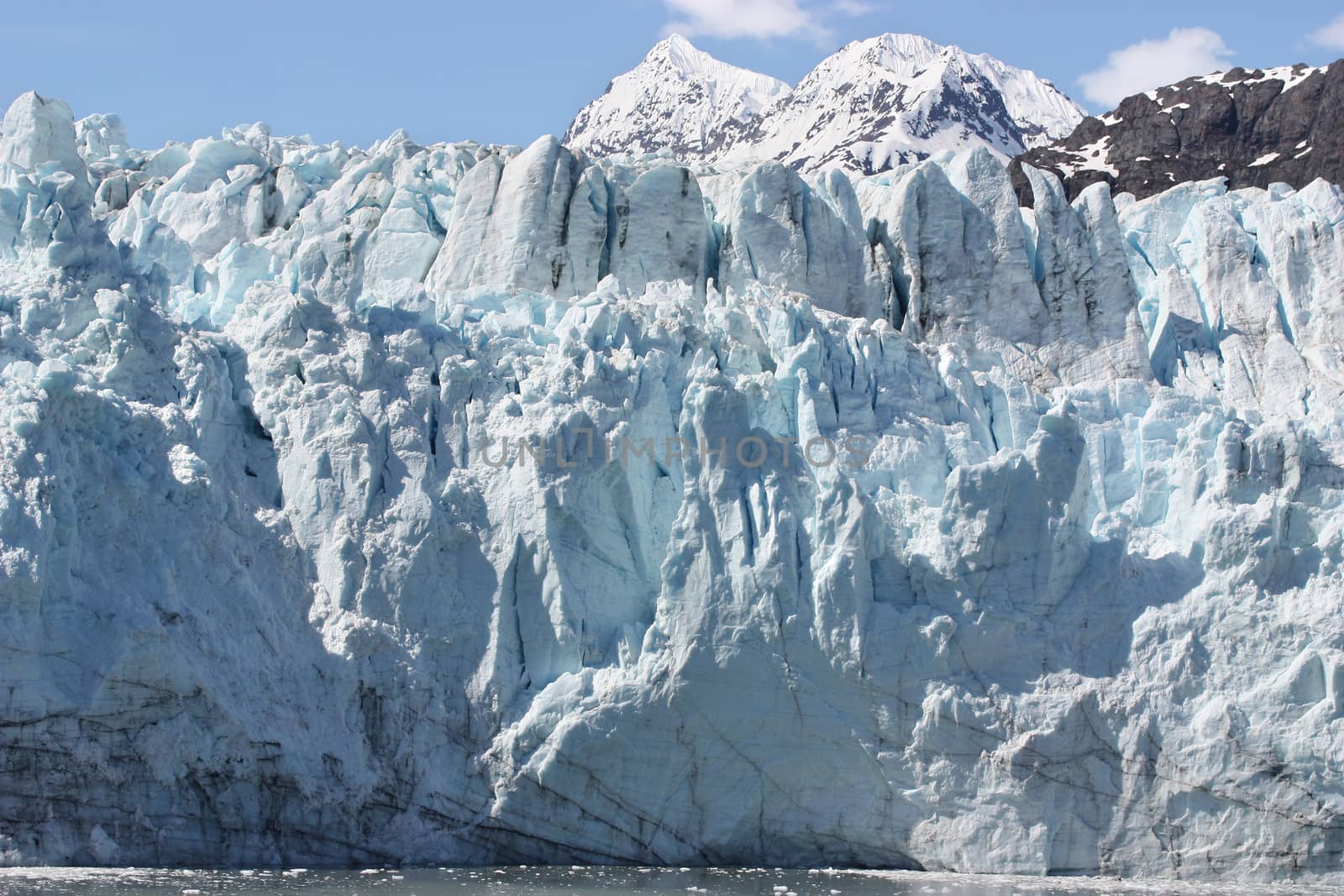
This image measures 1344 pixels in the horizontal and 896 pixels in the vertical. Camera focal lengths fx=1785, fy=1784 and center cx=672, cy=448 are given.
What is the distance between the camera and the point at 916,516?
26.3 meters

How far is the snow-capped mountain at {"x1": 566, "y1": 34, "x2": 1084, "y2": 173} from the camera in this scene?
72.5 meters

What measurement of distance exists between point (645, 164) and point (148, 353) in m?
11.3

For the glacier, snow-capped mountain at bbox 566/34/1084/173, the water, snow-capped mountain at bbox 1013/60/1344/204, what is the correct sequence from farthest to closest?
snow-capped mountain at bbox 566/34/1084/173 → snow-capped mountain at bbox 1013/60/1344/204 → the glacier → the water

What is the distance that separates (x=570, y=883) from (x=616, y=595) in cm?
460

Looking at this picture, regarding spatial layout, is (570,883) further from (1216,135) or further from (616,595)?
(1216,135)

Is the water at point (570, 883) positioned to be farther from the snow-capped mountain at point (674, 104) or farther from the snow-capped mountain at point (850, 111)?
the snow-capped mountain at point (674, 104)

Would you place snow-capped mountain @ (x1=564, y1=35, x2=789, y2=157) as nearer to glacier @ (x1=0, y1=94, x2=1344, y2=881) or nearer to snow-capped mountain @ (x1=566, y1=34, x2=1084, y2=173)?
snow-capped mountain @ (x1=566, y1=34, x2=1084, y2=173)

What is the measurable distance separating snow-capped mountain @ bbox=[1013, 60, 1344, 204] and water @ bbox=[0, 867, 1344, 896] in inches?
1063

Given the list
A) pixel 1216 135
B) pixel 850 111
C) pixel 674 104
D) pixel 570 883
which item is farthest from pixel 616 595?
pixel 674 104

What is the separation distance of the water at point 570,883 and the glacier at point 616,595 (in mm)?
585

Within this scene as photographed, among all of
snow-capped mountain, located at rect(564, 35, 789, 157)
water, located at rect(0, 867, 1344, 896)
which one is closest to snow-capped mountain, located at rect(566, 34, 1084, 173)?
snow-capped mountain, located at rect(564, 35, 789, 157)

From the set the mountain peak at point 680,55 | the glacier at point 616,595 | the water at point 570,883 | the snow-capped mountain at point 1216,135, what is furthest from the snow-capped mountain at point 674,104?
the water at point 570,883

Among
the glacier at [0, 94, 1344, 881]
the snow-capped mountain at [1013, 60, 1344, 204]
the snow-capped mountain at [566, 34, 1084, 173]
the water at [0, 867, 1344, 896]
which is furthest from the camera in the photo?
the snow-capped mountain at [566, 34, 1084, 173]

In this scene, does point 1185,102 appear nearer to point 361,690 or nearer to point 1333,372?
point 1333,372
